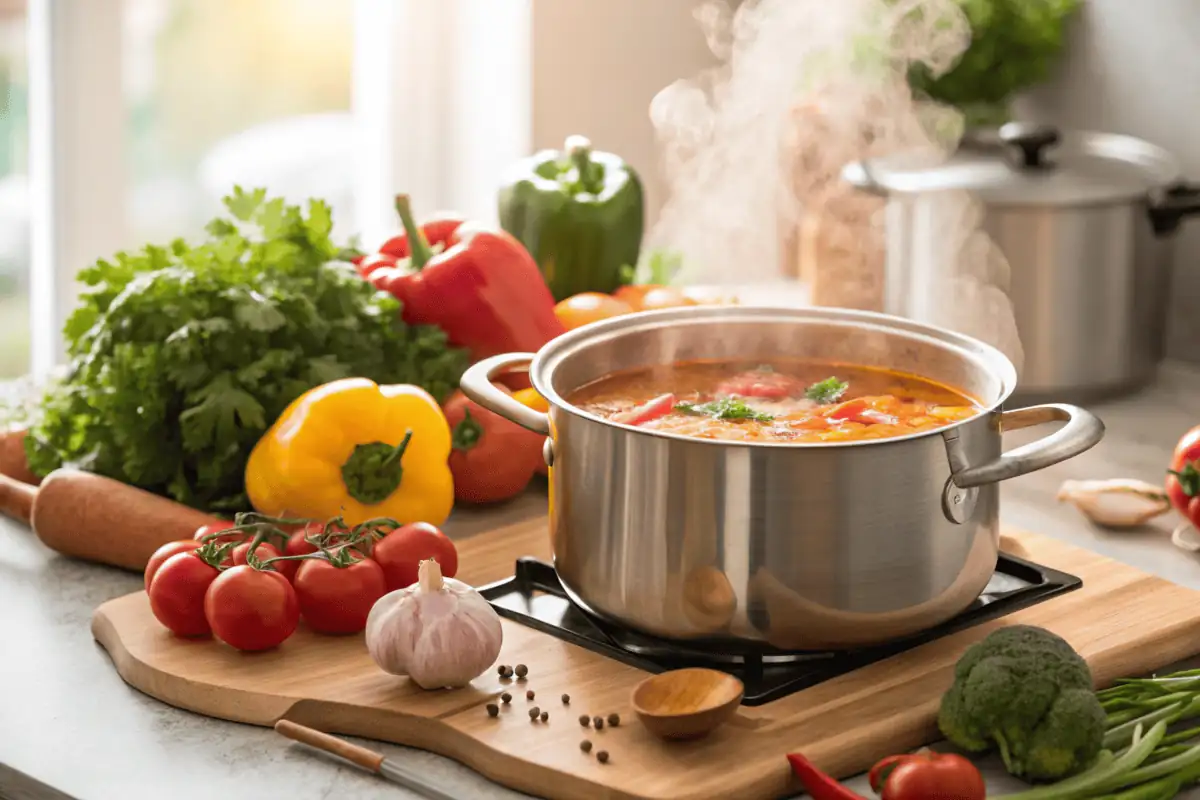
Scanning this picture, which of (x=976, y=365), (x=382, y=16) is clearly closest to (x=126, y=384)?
(x=976, y=365)

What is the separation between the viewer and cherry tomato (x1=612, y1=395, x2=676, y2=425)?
1597 mm

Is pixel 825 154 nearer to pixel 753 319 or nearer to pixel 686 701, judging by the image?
pixel 753 319

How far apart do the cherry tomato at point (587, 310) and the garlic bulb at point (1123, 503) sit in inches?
26.8

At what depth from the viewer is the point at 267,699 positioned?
1.43 meters

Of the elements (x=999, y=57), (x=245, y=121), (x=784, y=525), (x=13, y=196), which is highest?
(x=999, y=57)

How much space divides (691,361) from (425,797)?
2.07 ft

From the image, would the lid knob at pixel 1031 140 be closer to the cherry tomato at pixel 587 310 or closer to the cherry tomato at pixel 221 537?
the cherry tomato at pixel 587 310

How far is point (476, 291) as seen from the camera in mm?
2113

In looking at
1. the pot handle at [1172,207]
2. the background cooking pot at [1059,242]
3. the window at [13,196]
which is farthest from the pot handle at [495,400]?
the window at [13,196]

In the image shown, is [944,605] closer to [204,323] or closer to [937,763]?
[937,763]

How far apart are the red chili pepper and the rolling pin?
0.78 meters

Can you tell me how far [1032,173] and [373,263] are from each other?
950 mm

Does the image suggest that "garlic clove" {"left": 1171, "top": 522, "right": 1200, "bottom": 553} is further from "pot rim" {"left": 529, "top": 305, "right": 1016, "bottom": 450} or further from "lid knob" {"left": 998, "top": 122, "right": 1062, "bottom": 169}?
"lid knob" {"left": 998, "top": 122, "right": 1062, "bottom": 169}

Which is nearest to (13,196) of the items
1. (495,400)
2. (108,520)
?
(108,520)
